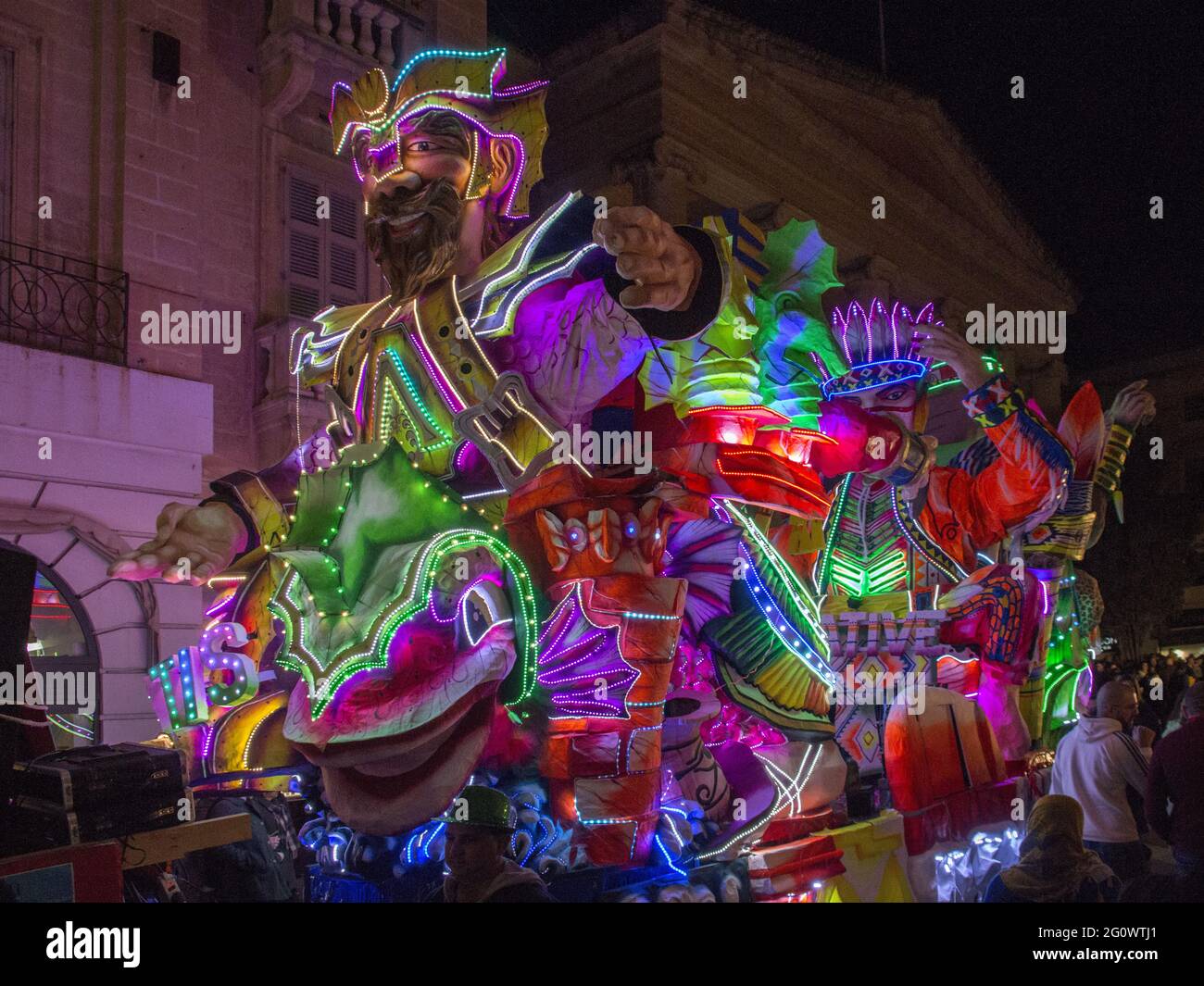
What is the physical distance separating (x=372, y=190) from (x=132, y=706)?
5.46m

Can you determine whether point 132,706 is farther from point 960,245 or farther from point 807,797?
point 960,245

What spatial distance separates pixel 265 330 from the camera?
31.3 feet

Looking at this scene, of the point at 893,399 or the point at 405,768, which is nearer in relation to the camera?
the point at 405,768

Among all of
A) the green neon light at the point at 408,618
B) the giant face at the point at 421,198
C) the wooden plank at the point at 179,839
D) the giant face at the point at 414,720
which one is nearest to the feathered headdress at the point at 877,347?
the giant face at the point at 421,198

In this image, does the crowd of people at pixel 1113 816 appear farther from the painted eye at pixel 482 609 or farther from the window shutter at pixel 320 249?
the window shutter at pixel 320 249

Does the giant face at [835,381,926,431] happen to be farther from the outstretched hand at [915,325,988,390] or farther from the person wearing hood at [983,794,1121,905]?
the person wearing hood at [983,794,1121,905]

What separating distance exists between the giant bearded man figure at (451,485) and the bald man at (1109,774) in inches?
99.4

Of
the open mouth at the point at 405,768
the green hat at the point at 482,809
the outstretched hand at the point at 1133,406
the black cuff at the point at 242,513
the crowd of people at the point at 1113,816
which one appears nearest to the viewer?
the green hat at the point at 482,809

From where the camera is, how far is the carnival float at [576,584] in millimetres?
3355

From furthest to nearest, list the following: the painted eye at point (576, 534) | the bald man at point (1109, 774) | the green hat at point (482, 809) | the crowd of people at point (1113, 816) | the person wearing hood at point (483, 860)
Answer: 1. the bald man at point (1109, 774)
2. the crowd of people at point (1113, 816)
3. the painted eye at point (576, 534)
4. the green hat at point (482, 809)
5. the person wearing hood at point (483, 860)

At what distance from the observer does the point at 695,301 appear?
345cm

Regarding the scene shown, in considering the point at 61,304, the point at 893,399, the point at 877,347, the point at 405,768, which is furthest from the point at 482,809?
the point at 61,304

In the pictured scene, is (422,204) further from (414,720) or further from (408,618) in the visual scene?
(414,720)

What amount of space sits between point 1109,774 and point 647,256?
11.0 ft
